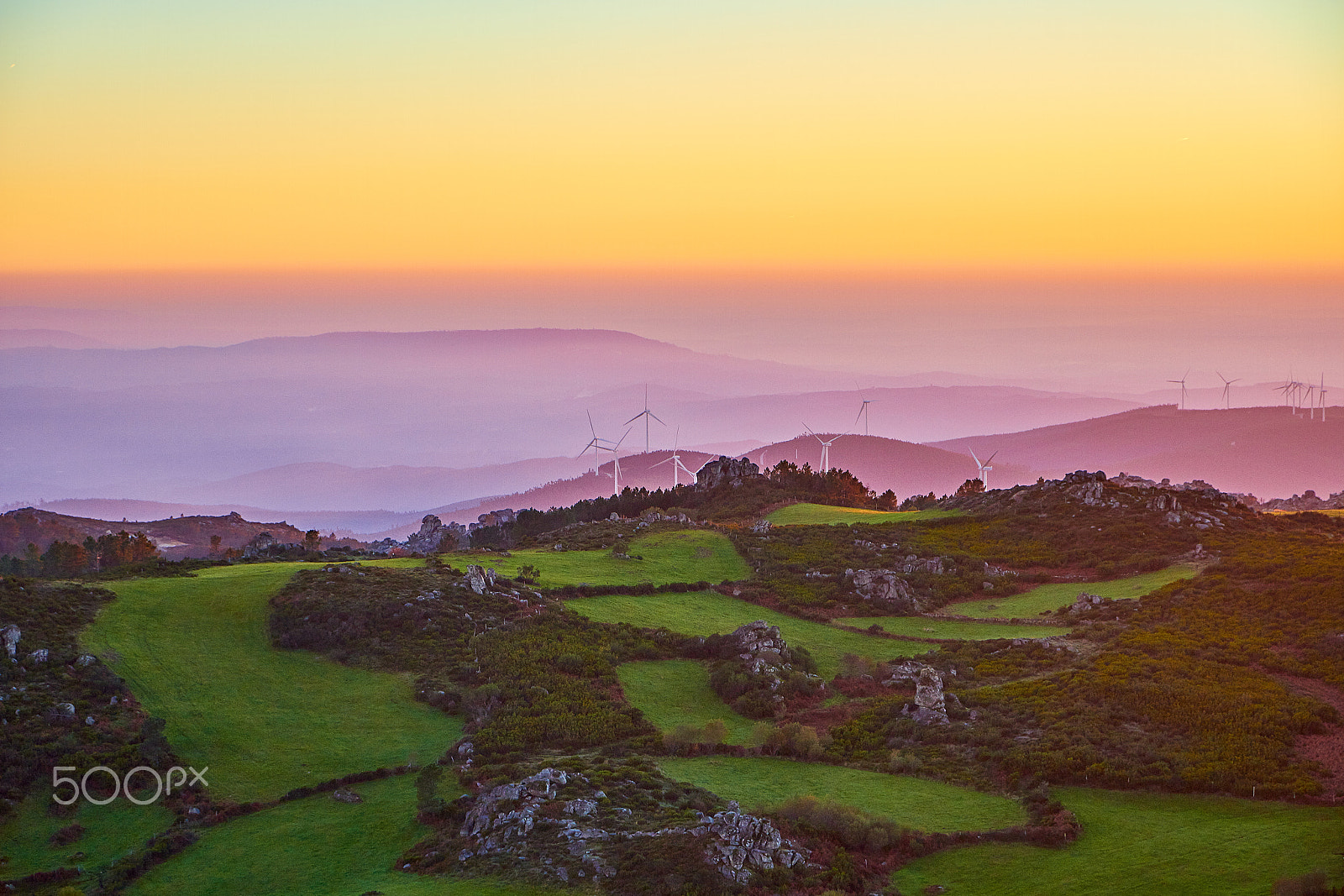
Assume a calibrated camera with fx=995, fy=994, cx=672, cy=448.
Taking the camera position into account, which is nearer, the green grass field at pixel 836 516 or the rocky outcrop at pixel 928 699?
the rocky outcrop at pixel 928 699

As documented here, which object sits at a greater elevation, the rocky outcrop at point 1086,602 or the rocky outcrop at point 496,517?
the rocky outcrop at point 496,517

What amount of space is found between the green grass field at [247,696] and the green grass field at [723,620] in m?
16.3

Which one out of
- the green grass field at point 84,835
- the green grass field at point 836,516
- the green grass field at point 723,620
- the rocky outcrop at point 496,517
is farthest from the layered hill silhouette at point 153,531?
the green grass field at point 84,835

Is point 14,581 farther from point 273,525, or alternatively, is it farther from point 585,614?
point 273,525

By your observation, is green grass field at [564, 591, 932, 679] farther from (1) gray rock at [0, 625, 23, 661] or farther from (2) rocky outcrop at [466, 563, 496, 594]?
(1) gray rock at [0, 625, 23, 661]

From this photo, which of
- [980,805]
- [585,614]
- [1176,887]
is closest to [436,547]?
[585,614]

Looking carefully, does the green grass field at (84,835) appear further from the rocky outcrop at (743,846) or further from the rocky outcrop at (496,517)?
the rocky outcrop at (496,517)

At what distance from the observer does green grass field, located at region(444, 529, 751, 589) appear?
217ft

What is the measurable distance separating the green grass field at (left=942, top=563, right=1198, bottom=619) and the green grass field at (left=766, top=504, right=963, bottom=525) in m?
20.1

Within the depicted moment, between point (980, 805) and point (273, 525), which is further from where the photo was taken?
point (273, 525)

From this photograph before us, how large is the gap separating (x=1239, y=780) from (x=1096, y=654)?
1572 centimetres

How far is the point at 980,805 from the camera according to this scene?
3328 centimetres

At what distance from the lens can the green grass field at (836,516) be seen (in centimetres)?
8731

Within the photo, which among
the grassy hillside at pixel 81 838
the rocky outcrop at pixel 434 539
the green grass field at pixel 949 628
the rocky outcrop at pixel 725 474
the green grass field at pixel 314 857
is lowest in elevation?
the green grass field at pixel 314 857
